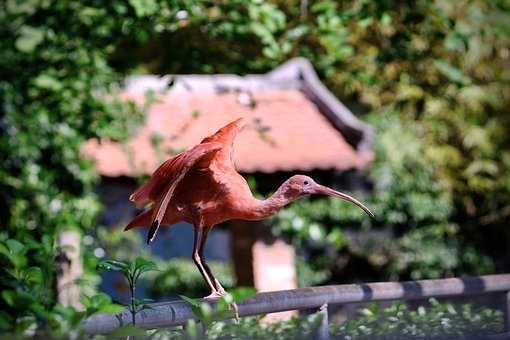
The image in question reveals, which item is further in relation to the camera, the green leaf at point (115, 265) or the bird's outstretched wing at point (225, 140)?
the bird's outstretched wing at point (225, 140)

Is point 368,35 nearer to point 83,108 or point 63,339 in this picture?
point 83,108

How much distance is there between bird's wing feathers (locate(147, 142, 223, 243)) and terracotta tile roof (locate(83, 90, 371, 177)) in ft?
14.9

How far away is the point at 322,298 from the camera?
3096 mm

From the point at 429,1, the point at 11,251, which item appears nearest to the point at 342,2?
the point at 429,1

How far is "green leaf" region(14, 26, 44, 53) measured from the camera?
524 centimetres

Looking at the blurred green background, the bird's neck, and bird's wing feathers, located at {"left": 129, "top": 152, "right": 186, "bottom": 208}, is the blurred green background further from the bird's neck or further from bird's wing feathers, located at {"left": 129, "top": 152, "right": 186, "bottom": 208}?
the bird's neck

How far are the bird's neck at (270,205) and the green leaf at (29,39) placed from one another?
8.11ft

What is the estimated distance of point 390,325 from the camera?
3488 millimetres

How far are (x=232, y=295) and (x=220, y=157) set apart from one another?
0.82 meters

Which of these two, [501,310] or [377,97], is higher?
[377,97]

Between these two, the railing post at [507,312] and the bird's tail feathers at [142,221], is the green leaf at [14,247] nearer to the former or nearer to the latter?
the bird's tail feathers at [142,221]

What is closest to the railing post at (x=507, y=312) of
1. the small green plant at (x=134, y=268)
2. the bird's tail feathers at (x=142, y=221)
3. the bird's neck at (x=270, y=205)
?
the bird's neck at (x=270, y=205)

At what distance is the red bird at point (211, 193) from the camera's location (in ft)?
10.4

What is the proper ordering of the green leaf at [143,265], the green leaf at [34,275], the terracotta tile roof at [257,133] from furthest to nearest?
the terracotta tile roof at [257,133], the green leaf at [143,265], the green leaf at [34,275]
